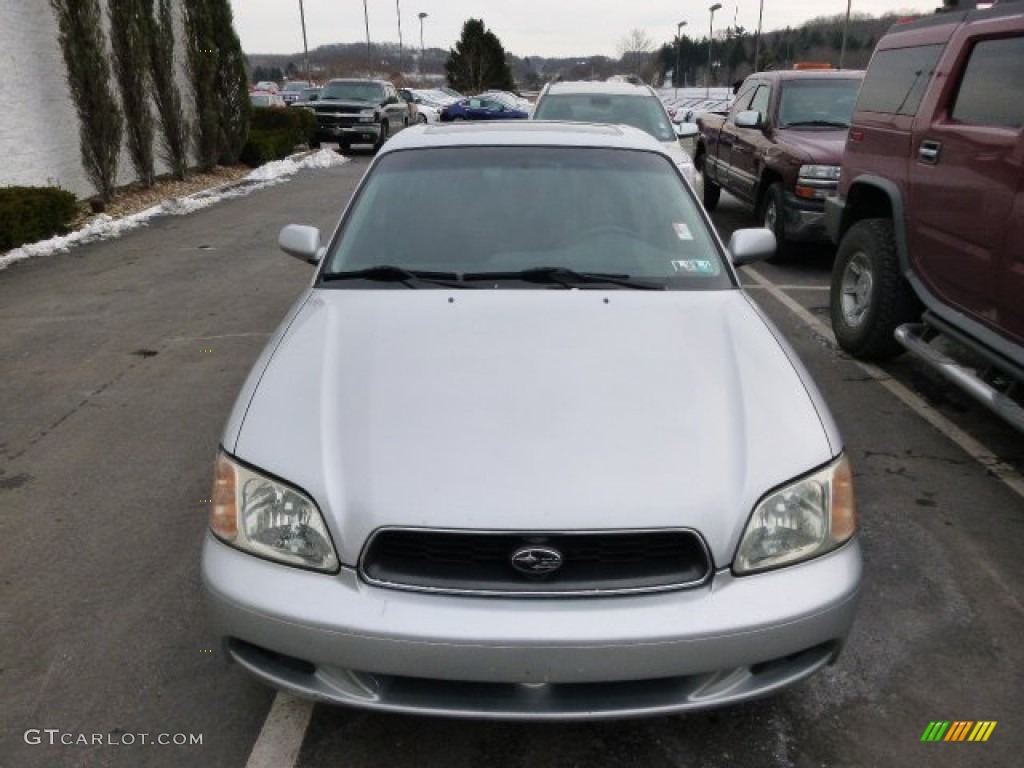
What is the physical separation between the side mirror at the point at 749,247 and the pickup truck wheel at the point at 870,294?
6.60ft

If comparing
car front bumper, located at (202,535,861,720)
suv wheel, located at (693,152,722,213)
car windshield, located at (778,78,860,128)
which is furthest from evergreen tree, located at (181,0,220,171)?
car front bumper, located at (202,535,861,720)

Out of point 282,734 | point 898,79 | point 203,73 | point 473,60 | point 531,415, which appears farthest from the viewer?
point 473,60

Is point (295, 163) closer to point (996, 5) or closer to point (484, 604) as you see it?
point (996, 5)

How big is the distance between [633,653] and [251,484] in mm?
1081

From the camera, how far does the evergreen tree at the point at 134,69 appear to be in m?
12.8

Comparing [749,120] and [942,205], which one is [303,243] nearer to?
[942,205]

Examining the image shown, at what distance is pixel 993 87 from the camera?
14.0ft

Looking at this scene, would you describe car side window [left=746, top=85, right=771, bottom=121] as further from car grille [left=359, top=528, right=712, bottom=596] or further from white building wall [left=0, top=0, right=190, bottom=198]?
white building wall [left=0, top=0, right=190, bottom=198]

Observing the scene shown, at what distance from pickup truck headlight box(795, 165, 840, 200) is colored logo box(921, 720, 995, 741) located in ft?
21.1

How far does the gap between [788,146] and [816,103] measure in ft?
4.27

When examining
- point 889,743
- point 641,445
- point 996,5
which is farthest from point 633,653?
point 996,5

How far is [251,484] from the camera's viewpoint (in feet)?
Result: 7.36

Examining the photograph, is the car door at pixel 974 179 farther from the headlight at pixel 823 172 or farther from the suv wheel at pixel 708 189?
the suv wheel at pixel 708 189

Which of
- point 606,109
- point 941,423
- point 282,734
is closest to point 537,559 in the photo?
point 282,734
